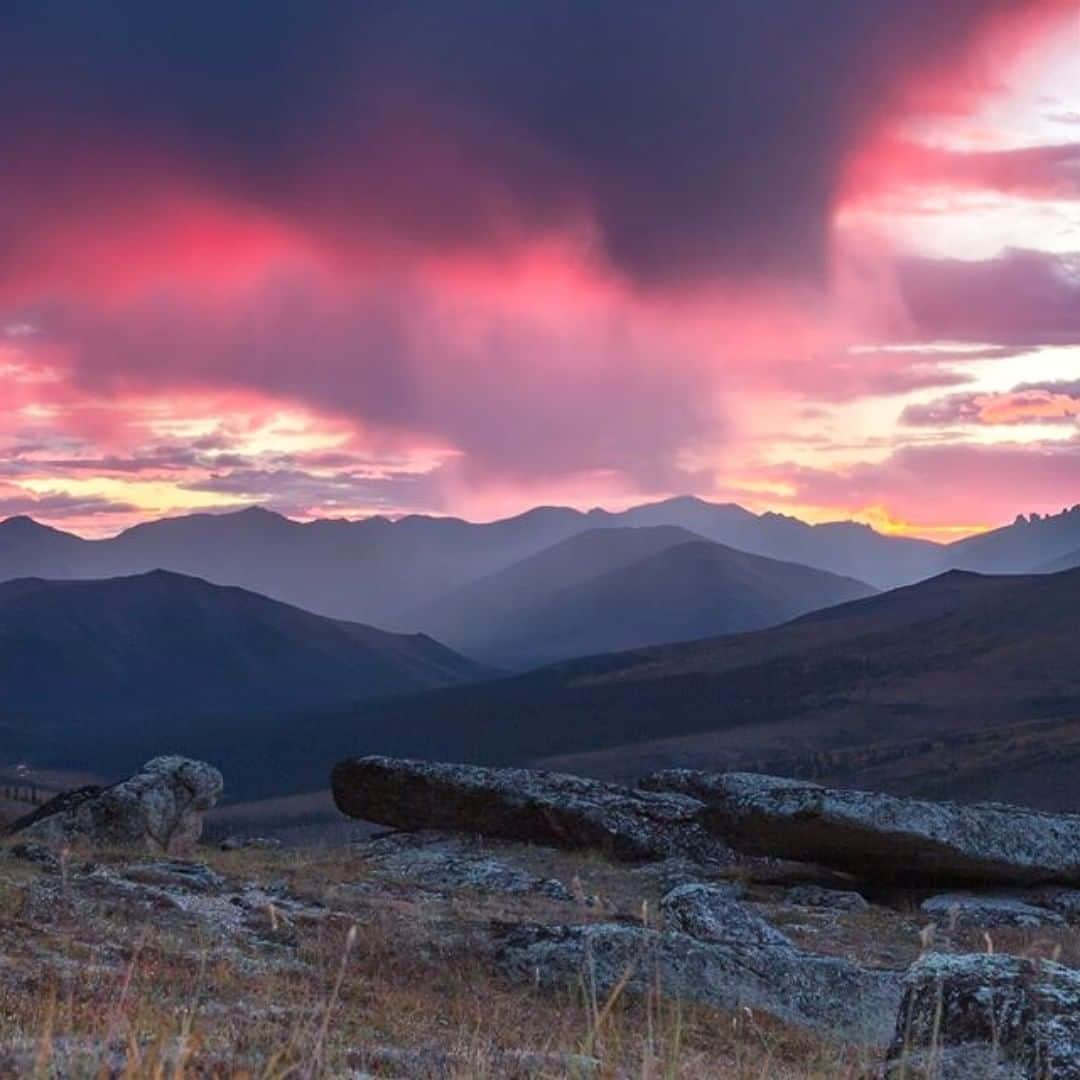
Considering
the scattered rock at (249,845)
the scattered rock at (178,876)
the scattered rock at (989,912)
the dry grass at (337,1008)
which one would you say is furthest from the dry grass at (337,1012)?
the scattered rock at (249,845)

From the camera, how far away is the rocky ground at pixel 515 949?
8578 mm

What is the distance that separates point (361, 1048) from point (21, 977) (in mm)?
3273

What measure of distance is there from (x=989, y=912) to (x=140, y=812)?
47.3ft

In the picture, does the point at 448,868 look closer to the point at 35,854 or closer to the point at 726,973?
the point at 35,854

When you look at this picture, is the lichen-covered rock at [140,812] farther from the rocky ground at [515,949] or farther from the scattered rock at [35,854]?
the scattered rock at [35,854]

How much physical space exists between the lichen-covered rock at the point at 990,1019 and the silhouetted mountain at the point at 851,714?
7796cm

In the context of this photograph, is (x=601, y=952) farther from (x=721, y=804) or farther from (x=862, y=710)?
(x=862, y=710)

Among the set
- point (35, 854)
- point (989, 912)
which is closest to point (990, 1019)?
point (35, 854)

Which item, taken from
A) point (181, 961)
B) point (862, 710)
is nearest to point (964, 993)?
point (181, 961)

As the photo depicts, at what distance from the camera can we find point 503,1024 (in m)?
11.8

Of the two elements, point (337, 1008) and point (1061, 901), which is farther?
point (1061, 901)

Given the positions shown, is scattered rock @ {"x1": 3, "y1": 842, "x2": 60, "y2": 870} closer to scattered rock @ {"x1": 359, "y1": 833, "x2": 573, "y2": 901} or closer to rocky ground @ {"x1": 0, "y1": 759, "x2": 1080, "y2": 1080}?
rocky ground @ {"x1": 0, "y1": 759, "x2": 1080, "y2": 1080}

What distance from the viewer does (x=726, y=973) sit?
14352 mm

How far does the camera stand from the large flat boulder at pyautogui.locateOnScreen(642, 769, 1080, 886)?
79.5 ft
